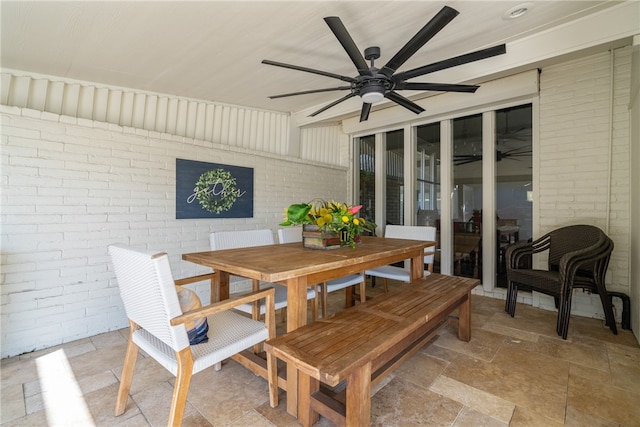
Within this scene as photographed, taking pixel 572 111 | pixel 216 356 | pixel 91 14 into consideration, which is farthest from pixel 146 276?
pixel 572 111

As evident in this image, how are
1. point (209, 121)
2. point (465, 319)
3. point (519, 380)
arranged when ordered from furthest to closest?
point (209, 121) → point (465, 319) → point (519, 380)

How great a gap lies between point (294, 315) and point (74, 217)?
233 centimetres

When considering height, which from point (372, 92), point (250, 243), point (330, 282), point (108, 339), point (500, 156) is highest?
point (372, 92)

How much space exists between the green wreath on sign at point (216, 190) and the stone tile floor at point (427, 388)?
1650mm

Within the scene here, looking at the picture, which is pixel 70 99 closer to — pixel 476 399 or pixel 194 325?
pixel 194 325

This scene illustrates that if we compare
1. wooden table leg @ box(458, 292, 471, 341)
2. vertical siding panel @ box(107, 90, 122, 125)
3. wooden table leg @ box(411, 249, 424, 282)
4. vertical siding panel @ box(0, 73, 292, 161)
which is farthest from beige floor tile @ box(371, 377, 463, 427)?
vertical siding panel @ box(107, 90, 122, 125)

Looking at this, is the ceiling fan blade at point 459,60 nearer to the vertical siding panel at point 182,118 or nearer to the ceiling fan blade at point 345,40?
the ceiling fan blade at point 345,40

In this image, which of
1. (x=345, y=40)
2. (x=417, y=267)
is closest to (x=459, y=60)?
(x=345, y=40)

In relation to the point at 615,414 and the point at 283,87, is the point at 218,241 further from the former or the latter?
the point at 615,414

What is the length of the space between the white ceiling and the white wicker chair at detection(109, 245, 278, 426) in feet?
5.59

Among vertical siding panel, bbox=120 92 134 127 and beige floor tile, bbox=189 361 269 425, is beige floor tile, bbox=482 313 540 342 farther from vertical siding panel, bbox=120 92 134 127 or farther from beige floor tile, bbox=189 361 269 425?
vertical siding panel, bbox=120 92 134 127

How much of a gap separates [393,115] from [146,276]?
4.10 meters

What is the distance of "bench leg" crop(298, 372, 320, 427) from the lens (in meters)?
1.50

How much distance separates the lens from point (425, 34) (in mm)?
1761
